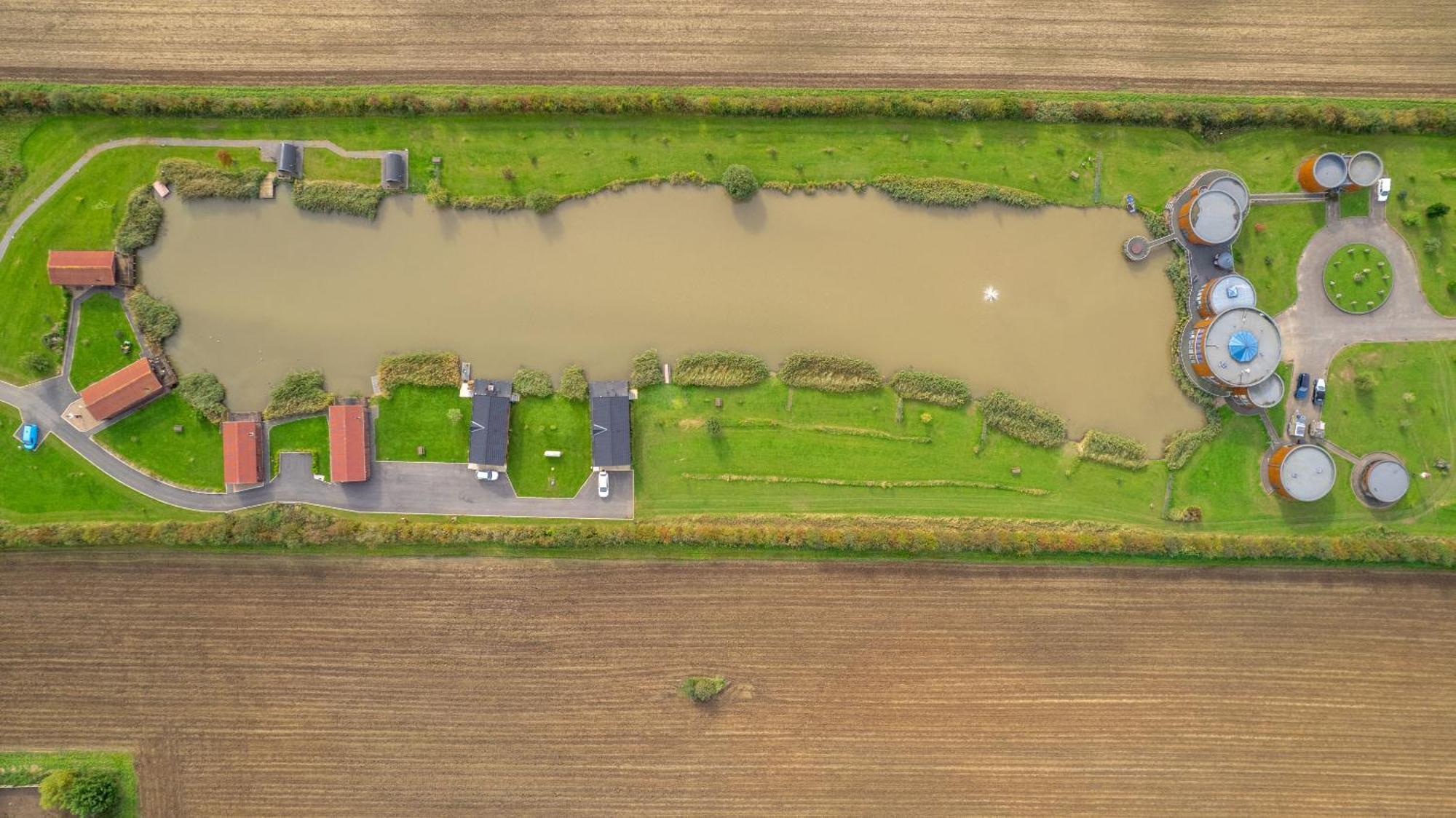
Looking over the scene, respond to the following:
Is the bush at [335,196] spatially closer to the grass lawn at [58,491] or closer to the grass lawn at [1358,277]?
the grass lawn at [58,491]

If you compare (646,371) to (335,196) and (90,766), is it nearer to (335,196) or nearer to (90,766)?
(335,196)

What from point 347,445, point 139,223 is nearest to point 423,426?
point 347,445

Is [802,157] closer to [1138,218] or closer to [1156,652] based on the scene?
[1138,218]

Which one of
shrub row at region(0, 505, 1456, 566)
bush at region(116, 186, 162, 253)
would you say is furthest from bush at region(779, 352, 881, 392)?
bush at region(116, 186, 162, 253)

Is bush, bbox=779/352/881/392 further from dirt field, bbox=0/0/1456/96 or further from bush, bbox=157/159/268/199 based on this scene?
bush, bbox=157/159/268/199

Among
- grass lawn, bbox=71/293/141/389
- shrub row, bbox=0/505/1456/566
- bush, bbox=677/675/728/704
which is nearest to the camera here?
shrub row, bbox=0/505/1456/566

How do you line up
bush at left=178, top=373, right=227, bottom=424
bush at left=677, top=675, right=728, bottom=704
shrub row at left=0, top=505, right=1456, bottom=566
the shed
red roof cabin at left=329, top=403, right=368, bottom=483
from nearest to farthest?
1. red roof cabin at left=329, top=403, right=368, bottom=483
2. shrub row at left=0, top=505, right=1456, bottom=566
3. bush at left=677, top=675, right=728, bottom=704
4. bush at left=178, top=373, right=227, bottom=424
5. the shed

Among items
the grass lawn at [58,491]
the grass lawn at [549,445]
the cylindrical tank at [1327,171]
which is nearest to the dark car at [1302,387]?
the cylindrical tank at [1327,171]
